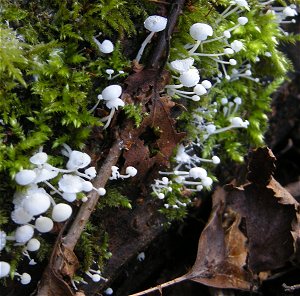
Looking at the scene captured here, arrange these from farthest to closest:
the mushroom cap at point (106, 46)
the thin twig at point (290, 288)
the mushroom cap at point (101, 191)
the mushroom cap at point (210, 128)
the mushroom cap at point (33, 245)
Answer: the mushroom cap at point (210, 128) < the thin twig at point (290, 288) < the mushroom cap at point (106, 46) < the mushroom cap at point (101, 191) < the mushroom cap at point (33, 245)

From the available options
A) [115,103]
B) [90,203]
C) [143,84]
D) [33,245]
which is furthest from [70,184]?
[143,84]

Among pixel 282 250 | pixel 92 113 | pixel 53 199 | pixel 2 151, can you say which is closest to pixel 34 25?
pixel 92 113

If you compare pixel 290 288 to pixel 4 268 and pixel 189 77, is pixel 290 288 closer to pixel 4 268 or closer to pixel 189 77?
pixel 189 77

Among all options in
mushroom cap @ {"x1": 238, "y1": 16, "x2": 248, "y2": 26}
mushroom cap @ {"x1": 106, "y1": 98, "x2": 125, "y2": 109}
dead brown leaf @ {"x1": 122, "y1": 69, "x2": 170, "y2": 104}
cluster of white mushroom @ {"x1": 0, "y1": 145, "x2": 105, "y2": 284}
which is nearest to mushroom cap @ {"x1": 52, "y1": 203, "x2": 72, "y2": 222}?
cluster of white mushroom @ {"x1": 0, "y1": 145, "x2": 105, "y2": 284}

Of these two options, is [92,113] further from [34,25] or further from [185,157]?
[185,157]

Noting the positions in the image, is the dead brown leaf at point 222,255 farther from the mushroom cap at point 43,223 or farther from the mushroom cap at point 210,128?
the mushroom cap at point 43,223

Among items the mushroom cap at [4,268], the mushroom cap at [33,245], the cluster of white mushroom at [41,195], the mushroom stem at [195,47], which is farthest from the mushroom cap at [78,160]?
the mushroom stem at [195,47]
